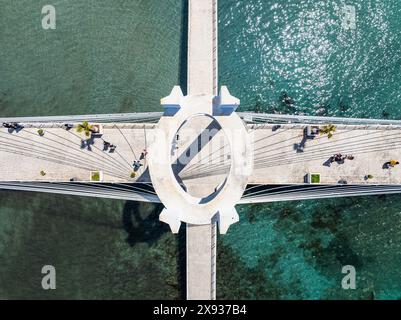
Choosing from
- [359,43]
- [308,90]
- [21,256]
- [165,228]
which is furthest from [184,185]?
[359,43]

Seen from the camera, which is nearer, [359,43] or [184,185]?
[184,185]

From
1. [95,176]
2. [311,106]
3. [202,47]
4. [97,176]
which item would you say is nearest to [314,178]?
[311,106]

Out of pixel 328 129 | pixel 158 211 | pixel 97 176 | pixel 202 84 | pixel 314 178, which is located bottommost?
pixel 158 211

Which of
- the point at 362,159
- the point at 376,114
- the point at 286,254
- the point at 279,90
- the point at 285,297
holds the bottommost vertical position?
the point at 285,297

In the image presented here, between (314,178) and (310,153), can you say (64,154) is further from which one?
(314,178)

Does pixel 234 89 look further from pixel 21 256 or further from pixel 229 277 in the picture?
pixel 21 256

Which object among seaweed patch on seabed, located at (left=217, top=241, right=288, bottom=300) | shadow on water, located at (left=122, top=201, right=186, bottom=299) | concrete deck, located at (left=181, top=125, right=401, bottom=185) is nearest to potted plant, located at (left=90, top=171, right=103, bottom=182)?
shadow on water, located at (left=122, top=201, right=186, bottom=299)
